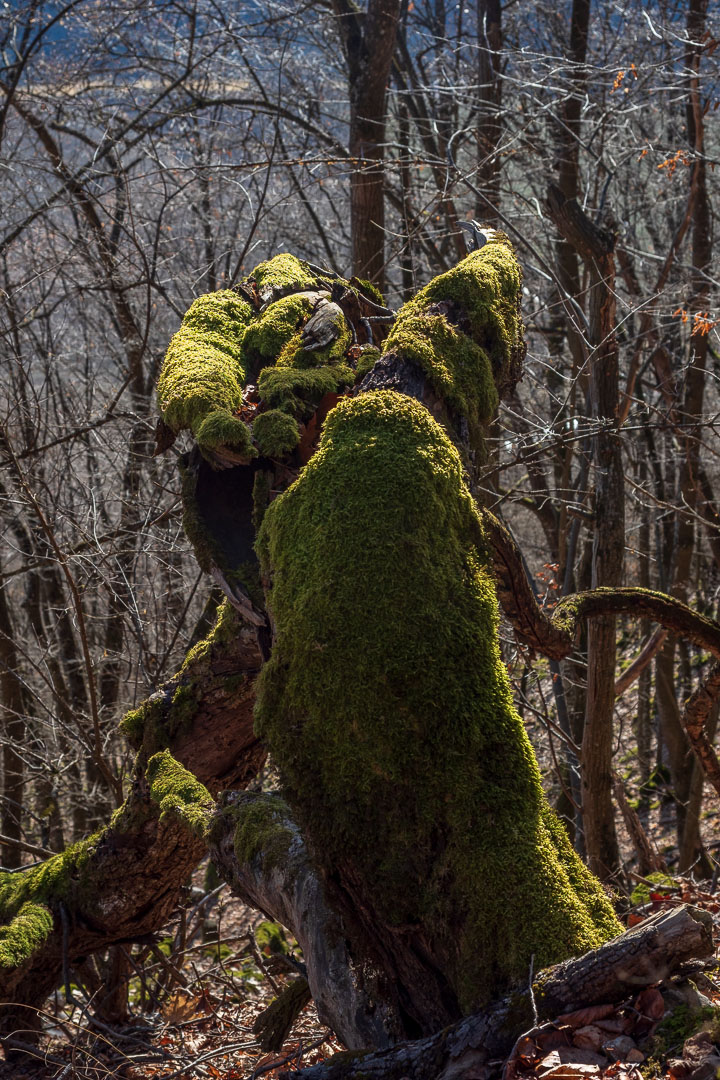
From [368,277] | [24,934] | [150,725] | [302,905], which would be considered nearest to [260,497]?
[302,905]

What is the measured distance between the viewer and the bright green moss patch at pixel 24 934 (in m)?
4.07

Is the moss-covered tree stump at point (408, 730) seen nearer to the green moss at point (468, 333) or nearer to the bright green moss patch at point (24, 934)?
the green moss at point (468, 333)

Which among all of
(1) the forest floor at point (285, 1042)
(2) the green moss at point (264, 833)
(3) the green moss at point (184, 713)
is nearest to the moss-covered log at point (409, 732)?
(1) the forest floor at point (285, 1042)

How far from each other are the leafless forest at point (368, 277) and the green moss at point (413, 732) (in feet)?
11.0

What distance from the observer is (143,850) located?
410 centimetres

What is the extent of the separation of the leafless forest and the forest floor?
150cm

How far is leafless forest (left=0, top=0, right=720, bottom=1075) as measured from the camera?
646 centimetres

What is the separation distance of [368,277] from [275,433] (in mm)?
5129

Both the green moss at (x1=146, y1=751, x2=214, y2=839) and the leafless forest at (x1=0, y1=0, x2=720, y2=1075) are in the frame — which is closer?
the green moss at (x1=146, y1=751, x2=214, y2=839)

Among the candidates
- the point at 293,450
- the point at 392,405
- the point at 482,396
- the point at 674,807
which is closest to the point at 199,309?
the point at 293,450

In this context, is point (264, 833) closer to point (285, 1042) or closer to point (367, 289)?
point (285, 1042)

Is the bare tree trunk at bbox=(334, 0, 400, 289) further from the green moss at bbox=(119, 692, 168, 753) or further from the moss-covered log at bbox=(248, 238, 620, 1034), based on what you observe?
the moss-covered log at bbox=(248, 238, 620, 1034)

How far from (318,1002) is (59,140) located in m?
10.8

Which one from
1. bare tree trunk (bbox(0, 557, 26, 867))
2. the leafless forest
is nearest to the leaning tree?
the leafless forest
